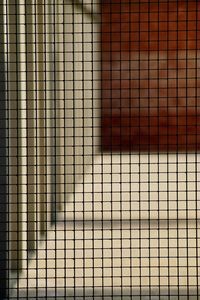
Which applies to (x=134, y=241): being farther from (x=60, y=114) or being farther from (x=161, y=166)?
(x=161, y=166)

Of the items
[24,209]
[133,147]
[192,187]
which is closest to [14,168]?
[24,209]

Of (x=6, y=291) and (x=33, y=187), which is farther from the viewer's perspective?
(x=33, y=187)

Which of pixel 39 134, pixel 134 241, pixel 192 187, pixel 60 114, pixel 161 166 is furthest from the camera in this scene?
pixel 161 166

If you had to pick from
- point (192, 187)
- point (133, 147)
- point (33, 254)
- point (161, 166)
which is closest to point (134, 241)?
point (33, 254)

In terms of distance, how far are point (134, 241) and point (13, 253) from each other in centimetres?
156

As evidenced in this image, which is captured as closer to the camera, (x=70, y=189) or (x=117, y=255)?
(x=117, y=255)

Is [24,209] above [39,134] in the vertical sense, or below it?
below

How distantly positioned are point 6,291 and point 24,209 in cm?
80

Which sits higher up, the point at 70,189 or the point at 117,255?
the point at 70,189

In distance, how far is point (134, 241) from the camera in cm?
610

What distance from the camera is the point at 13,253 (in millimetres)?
4777

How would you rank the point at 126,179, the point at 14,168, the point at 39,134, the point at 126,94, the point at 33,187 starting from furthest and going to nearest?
the point at 126,94
the point at 126,179
the point at 39,134
the point at 33,187
the point at 14,168

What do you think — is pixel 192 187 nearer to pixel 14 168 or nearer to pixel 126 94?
pixel 126 94

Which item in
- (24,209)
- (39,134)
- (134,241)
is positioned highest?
(39,134)
